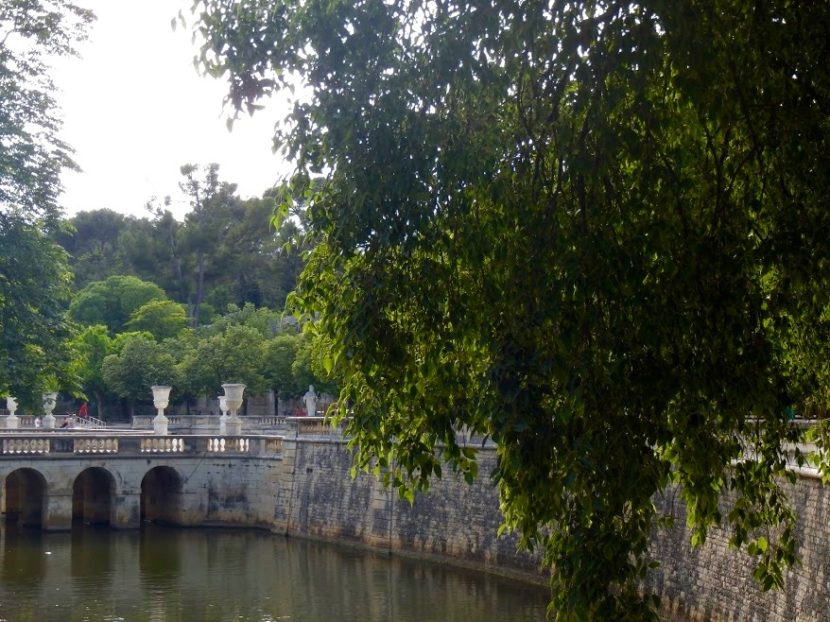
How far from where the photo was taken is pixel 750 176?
852 centimetres

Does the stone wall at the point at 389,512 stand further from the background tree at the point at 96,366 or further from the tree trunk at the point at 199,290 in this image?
the tree trunk at the point at 199,290

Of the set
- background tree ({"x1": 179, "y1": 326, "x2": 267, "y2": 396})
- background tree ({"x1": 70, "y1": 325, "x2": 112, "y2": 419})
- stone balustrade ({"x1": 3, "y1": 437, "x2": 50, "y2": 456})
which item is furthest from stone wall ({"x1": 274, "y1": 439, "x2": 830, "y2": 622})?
background tree ({"x1": 70, "y1": 325, "x2": 112, "y2": 419})

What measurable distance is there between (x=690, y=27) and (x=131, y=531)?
3266 centimetres

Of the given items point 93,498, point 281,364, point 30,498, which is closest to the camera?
point 30,498

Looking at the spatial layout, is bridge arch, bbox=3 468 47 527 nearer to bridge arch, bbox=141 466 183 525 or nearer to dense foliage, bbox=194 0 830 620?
bridge arch, bbox=141 466 183 525

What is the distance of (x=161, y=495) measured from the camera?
4081cm

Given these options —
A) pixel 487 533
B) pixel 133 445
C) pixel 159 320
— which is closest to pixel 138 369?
pixel 159 320

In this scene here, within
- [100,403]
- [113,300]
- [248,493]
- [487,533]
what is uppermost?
[113,300]

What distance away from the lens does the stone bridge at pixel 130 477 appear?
37188mm

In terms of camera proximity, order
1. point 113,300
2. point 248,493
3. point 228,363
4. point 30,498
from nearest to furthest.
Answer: point 30,498 → point 248,493 → point 228,363 → point 113,300

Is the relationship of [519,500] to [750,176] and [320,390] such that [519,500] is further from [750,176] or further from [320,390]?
[320,390]

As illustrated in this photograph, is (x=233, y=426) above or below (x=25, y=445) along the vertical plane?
above

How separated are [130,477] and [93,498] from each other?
244 cm

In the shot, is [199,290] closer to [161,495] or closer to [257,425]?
[257,425]
